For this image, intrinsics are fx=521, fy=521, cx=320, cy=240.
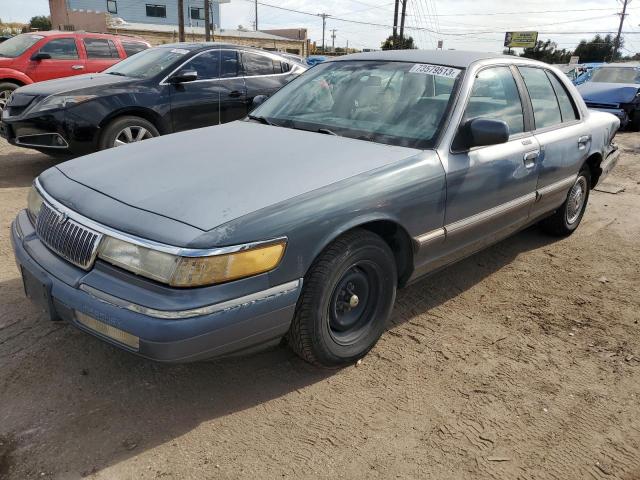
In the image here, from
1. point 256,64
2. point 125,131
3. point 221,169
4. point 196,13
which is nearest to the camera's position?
point 221,169

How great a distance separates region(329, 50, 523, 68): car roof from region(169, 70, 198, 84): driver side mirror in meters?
3.06

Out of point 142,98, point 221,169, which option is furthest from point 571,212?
point 142,98

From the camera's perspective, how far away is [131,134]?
20.3 ft

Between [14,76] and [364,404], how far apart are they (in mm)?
9321

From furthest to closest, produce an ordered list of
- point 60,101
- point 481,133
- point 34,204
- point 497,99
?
point 60,101, point 497,99, point 481,133, point 34,204

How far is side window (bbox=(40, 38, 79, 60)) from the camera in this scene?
954 cm

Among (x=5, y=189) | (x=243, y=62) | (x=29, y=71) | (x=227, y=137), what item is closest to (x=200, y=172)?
(x=227, y=137)

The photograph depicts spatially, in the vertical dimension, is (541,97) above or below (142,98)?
above

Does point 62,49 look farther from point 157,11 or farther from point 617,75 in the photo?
point 157,11

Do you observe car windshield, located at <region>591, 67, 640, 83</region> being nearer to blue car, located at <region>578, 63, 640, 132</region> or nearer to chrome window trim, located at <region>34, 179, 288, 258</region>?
blue car, located at <region>578, 63, 640, 132</region>

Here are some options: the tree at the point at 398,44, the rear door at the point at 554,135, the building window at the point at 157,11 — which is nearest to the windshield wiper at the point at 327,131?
the rear door at the point at 554,135

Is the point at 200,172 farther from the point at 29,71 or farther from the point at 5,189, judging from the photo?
the point at 29,71

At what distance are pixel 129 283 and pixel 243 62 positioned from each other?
18.2 ft

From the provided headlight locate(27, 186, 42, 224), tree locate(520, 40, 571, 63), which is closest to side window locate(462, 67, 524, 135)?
headlight locate(27, 186, 42, 224)
